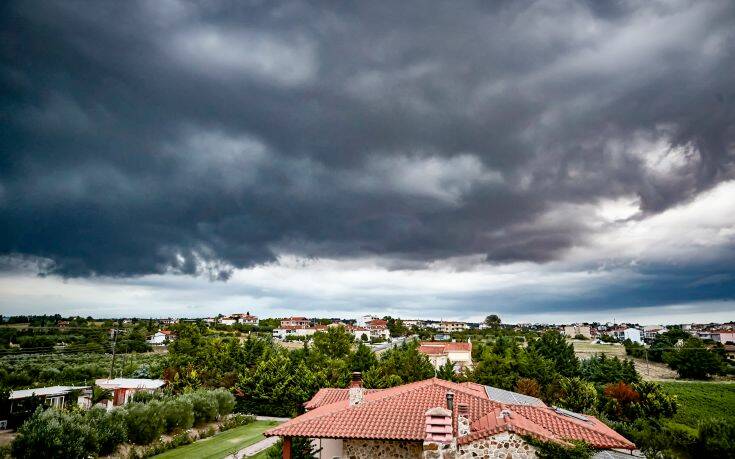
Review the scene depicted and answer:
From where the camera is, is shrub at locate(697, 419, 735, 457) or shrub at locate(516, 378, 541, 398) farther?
shrub at locate(516, 378, 541, 398)

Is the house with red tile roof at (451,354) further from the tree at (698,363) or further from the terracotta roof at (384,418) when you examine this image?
the terracotta roof at (384,418)

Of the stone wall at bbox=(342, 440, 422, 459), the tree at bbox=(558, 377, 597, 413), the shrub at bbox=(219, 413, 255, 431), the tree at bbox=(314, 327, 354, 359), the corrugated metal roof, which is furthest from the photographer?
the tree at bbox=(314, 327, 354, 359)

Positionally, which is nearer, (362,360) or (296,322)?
(362,360)

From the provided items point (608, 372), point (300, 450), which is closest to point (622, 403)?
point (608, 372)

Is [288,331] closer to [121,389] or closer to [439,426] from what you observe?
[121,389]

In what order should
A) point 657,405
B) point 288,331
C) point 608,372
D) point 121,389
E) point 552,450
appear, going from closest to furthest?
1. point 552,450
2. point 121,389
3. point 657,405
4. point 608,372
5. point 288,331

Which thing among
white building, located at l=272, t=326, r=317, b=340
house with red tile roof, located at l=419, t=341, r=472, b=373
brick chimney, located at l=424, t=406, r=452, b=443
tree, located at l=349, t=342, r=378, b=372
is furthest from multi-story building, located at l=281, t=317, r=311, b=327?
brick chimney, located at l=424, t=406, r=452, b=443

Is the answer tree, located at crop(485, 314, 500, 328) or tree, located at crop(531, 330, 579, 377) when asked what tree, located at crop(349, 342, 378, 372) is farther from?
tree, located at crop(485, 314, 500, 328)
